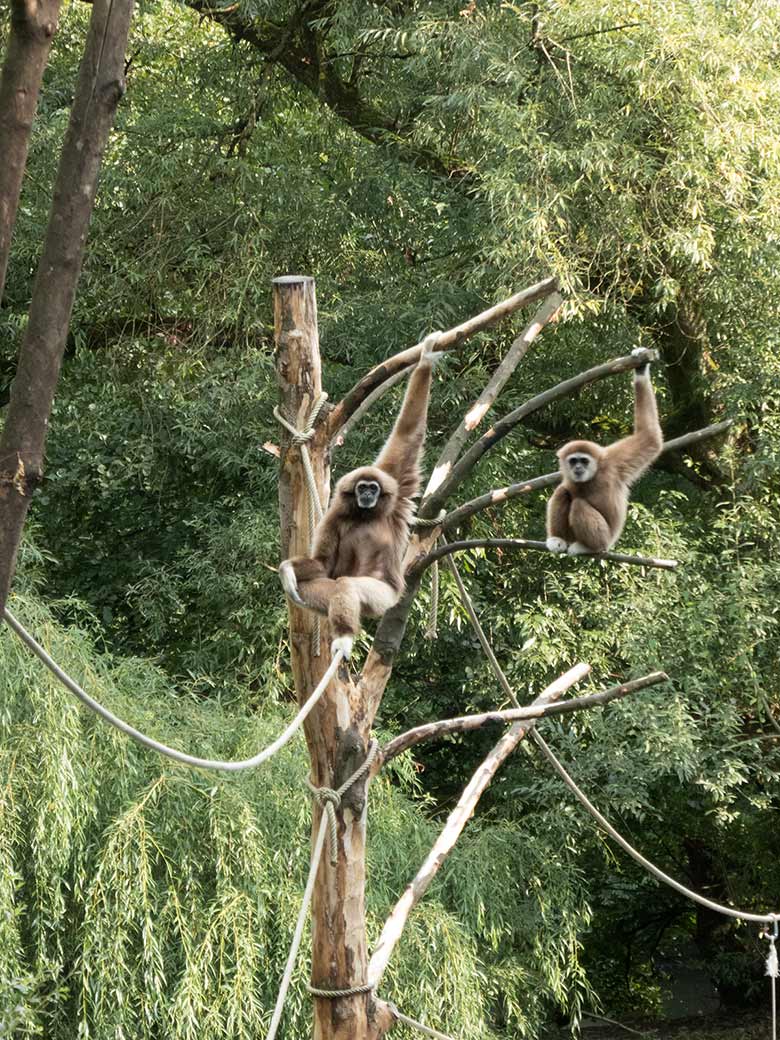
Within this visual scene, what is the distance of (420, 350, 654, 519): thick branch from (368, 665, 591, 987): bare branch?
2.99 ft

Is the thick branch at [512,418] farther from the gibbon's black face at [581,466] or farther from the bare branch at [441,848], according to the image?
the bare branch at [441,848]

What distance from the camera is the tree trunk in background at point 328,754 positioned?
12.6 ft

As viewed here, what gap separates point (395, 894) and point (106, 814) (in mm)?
1614

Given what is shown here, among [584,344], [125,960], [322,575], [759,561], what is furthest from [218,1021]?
[584,344]

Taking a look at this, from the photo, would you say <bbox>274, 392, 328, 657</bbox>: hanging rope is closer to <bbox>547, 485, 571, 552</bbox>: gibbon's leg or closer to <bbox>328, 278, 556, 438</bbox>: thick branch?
<bbox>328, 278, 556, 438</bbox>: thick branch

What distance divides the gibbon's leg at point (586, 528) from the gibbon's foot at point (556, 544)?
3 centimetres

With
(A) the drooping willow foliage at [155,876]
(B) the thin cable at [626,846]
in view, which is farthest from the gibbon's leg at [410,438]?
(A) the drooping willow foliage at [155,876]

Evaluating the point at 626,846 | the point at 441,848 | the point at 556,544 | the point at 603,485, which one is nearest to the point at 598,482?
the point at 603,485

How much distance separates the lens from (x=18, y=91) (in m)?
1.92

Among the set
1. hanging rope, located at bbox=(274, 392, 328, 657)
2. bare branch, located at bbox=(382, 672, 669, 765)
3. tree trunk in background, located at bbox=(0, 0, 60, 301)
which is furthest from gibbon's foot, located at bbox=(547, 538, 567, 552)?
tree trunk in background, located at bbox=(0, 0, 60, 301)

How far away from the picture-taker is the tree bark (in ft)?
6.66

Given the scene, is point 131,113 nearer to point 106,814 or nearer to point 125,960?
point 106,814

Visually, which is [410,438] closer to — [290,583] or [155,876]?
[290,583]

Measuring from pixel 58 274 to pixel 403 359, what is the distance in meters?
1.82
